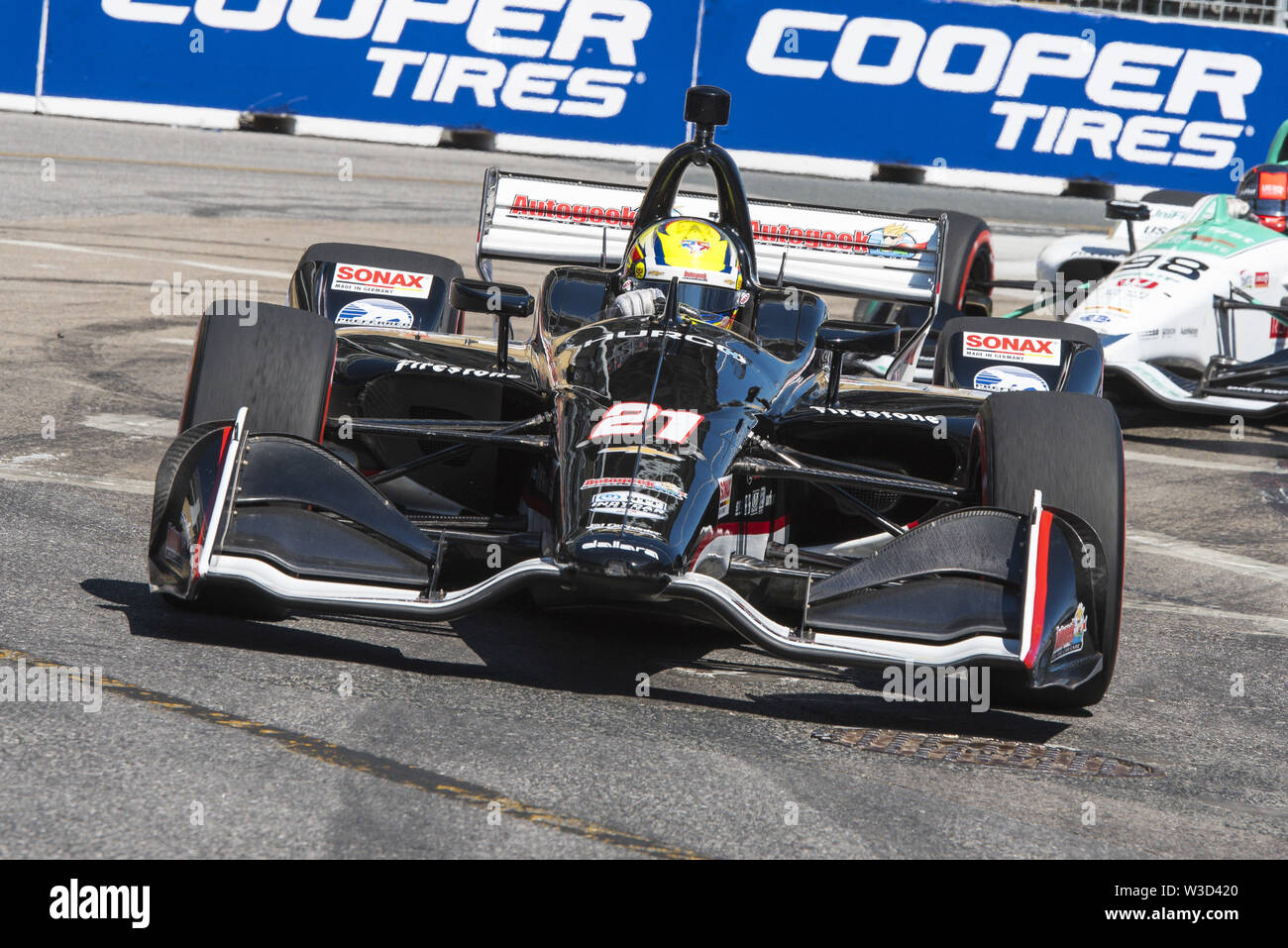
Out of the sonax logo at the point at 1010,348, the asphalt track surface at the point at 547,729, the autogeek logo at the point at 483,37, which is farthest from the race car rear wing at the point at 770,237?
the autogeek logo at the point at 483,37

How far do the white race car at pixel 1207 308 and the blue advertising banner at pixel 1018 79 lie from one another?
346 inches

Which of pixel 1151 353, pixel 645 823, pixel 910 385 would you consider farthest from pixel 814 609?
pixel 1151 353

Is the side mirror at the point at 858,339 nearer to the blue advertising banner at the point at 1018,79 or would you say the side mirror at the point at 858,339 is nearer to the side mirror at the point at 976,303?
the side mirror at the point at 976,303

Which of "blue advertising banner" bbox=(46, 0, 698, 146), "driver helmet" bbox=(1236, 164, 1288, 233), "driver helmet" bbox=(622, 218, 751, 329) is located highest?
"blue advertising banner" bbox=(46, 0, 698, 146)

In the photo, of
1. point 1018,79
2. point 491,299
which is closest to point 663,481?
point 491,299

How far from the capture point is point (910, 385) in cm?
648

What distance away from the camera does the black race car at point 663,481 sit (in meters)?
4.55

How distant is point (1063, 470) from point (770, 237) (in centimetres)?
306

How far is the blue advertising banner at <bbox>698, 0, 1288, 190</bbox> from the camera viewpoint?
1906 cm

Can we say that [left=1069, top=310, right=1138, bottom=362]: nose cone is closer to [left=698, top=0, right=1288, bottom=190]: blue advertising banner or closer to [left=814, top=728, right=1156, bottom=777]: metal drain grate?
[left=814, top=728, right=1156, bottom=777]: metal drain grate

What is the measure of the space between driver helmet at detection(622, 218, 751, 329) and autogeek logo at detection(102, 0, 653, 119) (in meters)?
13.2

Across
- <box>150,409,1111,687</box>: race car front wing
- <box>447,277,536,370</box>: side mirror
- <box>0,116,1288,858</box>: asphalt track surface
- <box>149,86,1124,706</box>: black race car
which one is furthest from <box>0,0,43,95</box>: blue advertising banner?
<box>150,409,1111,687</box>: race car front wing

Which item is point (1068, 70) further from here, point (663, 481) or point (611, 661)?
point (663, 481)

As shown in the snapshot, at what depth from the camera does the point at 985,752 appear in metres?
4.53
